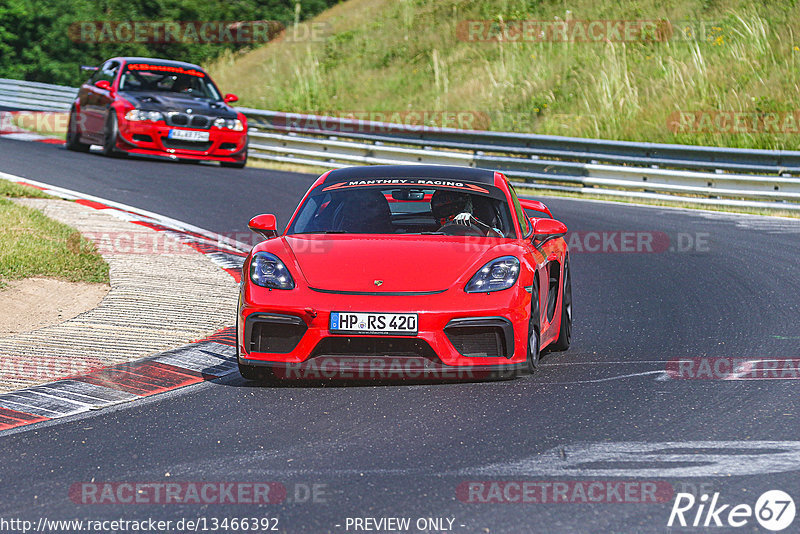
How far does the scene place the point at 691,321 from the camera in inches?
344

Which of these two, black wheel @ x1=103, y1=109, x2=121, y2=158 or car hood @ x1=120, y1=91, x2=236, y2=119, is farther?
black wheel @ x1=103, y1=109, x2=121, y2=158

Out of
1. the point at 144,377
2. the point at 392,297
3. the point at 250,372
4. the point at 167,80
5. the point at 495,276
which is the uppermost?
the point at 167,80

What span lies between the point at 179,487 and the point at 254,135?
18471 mm

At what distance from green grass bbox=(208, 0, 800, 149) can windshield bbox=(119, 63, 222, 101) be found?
22.5 ft

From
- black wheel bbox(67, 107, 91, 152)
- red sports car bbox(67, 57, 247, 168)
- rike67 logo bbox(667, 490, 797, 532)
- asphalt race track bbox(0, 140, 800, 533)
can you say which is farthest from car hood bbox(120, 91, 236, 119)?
rike67 logo bbox(667, 490, 797, 532)

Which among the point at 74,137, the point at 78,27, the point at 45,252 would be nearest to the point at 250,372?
the point at 45,252

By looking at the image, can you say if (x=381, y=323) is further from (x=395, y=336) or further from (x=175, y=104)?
(x=175, y=104)

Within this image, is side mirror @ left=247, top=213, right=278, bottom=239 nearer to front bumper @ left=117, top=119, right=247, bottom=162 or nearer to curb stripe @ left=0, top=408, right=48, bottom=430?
curb stripe @ left=0, top=408, right=48, bottom=430

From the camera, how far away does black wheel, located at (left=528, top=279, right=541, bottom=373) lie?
662 cm

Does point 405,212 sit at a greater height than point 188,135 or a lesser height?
greater

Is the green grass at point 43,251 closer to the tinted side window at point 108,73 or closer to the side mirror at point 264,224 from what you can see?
the side mirror at point 264,224

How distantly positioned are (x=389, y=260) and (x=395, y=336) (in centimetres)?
57

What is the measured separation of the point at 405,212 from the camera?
7797 millimetres

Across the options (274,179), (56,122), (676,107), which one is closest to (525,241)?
(274,179)
